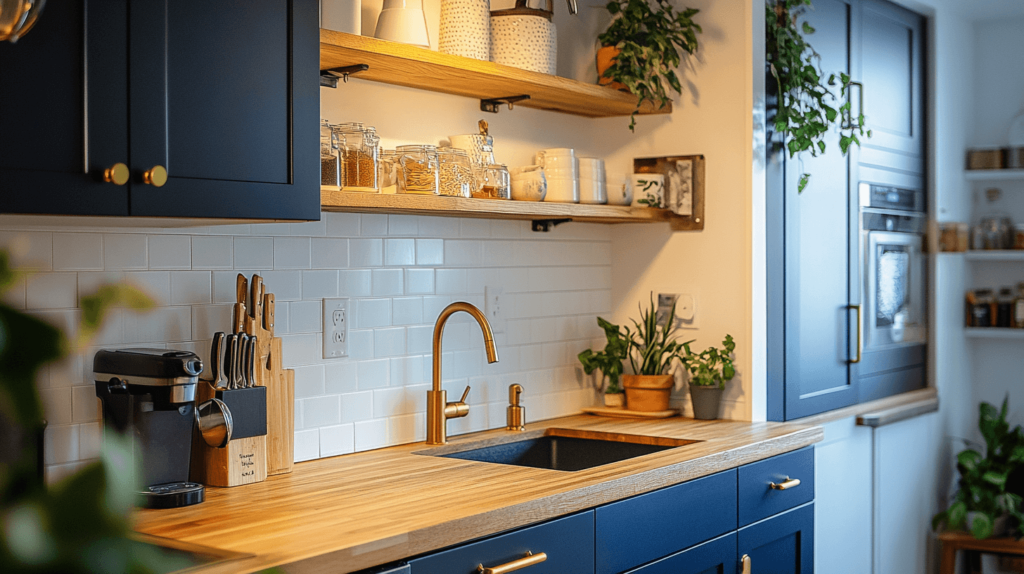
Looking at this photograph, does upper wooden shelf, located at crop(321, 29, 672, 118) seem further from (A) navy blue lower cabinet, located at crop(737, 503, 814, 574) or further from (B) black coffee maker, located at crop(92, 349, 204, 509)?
(A) navy blue lower cabinet, located at crop(737, 503, 814, 574)

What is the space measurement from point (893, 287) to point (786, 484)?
1.45 meters

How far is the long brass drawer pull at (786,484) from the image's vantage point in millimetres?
2691

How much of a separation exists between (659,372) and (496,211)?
90 centimetres

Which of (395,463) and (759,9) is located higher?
(759,9)

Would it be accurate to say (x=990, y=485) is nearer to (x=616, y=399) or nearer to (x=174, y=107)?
(x=616, y=399)

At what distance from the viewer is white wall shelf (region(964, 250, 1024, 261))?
13.9 ft

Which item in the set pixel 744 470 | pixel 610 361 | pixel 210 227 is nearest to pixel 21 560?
pixel 210 227

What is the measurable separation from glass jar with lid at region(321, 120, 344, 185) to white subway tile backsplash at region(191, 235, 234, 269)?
0.86ft

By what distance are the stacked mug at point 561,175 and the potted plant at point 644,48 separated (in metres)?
0.24

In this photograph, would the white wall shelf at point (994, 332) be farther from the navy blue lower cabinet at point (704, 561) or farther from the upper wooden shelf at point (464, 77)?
the navy blue lower cabinet at point (704, 561)

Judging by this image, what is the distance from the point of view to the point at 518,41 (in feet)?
8.86

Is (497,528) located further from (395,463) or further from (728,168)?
(728,168)

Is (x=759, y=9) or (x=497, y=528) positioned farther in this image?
(x=759, y=9)

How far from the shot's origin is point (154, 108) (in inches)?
66.0
